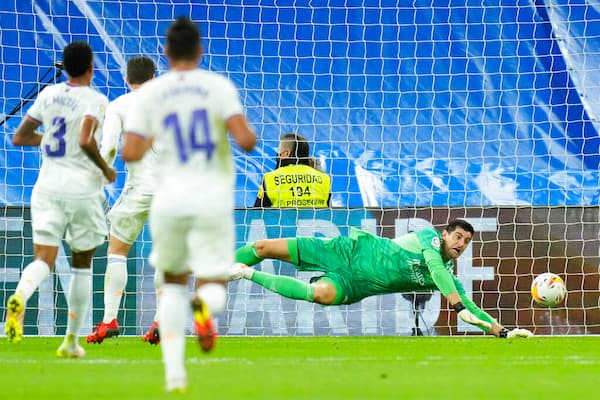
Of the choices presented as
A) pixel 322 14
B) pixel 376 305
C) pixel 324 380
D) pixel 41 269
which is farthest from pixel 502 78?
pixel 324 380

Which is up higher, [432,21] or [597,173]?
[432,21]

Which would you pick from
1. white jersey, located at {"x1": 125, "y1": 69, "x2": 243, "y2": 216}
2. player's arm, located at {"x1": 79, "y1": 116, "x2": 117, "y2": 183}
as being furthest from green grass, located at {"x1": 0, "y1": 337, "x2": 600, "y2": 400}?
player's arm, located at {"x1": 79, "y1": 116, "x2": 117, "y2": 183}

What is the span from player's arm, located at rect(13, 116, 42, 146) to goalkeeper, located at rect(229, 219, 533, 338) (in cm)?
256

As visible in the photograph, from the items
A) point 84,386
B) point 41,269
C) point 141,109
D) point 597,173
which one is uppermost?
point 597,173

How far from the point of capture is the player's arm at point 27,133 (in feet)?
22.5

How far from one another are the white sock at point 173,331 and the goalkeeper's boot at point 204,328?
0.10 m

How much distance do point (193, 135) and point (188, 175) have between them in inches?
A: 6.1

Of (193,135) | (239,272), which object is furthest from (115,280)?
(193,135)

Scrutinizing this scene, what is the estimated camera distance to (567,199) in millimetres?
13156

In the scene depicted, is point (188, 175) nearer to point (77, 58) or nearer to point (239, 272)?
point (77, 58)

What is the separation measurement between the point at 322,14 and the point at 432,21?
1.32 m

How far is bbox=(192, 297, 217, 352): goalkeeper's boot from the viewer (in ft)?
14.6

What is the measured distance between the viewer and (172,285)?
4.69 m

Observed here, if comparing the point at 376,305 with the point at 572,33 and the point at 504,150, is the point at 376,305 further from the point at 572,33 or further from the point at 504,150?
the point at 572,33
